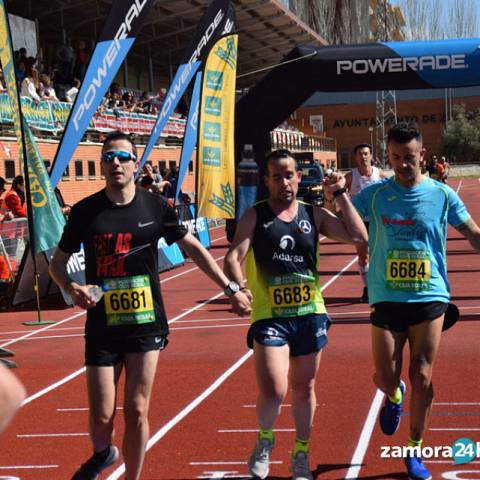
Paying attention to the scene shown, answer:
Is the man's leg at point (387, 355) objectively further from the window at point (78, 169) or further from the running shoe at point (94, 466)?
the window at point (78, 169)

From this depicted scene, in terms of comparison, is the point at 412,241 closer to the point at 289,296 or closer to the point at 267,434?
the point at 289,296

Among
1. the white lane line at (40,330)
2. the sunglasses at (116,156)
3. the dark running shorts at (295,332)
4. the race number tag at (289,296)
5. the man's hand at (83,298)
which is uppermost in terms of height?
the sunglasses at (116,156)

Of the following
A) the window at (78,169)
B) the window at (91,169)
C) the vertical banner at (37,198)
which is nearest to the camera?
the vertical banner at (37,198)

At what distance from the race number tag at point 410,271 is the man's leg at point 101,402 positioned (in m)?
1.84

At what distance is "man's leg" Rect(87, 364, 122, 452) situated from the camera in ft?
17.4

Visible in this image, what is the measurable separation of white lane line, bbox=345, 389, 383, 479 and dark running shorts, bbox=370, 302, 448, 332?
0.85m

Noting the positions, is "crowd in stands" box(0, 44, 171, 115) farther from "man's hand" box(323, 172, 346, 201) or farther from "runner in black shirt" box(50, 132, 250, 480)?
"runner in black shirt" box(50, 132, 250, 480)

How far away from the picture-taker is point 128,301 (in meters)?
5.45

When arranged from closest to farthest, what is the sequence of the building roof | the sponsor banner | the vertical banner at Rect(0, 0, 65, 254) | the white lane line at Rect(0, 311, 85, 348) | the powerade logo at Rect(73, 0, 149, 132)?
the white lane line at Rect(0, 311, 85, 348) → the vertical banner at Rect(0, 0, 65, 254) → the powerade logo at Rect(73, 0, 149, 132) → the sponsor banner → the building roof

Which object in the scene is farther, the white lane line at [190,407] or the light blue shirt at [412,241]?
the white lane line at [190,407]

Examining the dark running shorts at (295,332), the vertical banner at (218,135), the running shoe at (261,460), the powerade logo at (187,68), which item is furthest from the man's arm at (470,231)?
the powerade logo at (187,68)

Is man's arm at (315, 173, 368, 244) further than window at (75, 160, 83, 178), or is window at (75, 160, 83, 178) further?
window at (75, 160, 83, 178)

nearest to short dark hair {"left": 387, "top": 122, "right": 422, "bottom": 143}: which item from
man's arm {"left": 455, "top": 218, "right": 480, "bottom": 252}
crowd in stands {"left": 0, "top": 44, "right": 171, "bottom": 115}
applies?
man's arm {"left": 455, "top": 218, "right": 480, "bottom": 252}

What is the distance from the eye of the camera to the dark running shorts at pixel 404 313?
6012 mm
